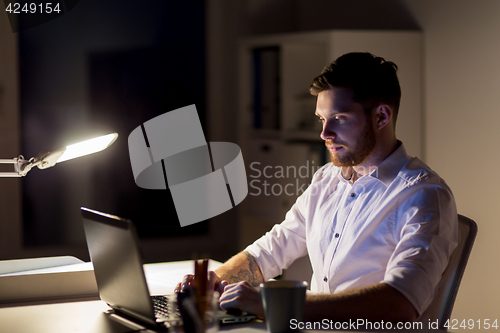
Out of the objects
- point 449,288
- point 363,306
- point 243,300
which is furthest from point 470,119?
point 243,300

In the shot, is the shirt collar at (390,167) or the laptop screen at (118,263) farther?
the shirt collar at (390,167)

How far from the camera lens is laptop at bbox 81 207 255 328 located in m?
1.05

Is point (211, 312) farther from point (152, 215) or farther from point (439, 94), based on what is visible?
point (152, 215)

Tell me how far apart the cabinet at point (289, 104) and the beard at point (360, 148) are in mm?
998

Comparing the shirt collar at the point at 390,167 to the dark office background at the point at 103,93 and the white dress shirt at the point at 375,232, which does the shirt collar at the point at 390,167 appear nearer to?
the white dress shirt at the point at 375,232

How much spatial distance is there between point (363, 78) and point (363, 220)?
41 centimetres

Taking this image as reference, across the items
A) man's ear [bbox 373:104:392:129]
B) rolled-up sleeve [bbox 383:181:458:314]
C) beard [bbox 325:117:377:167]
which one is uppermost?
man's ear [bbox 373:104:392:129]

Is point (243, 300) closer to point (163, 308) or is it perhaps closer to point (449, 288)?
point (163, 308)

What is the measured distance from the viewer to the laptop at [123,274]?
105 centimetres

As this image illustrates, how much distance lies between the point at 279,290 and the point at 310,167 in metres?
1.81

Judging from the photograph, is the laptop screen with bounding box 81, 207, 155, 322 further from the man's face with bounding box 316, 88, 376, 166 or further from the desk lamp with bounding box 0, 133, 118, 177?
the man's face with bounding box 316, 88, 376, 166

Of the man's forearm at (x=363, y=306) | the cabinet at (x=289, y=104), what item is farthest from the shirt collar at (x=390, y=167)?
the cabinet at (x=289, y=104)

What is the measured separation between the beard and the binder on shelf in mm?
1499

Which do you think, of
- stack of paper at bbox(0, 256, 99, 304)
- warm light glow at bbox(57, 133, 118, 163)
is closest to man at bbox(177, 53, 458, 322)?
stack of paper at bbox(0, 256, 99, 304)
